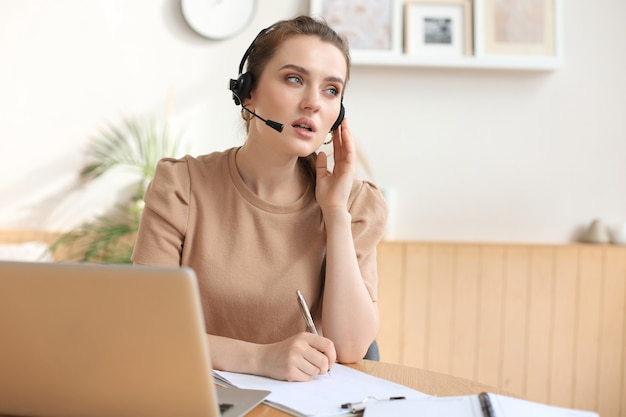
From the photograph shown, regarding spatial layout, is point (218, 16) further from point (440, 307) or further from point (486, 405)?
point (486, 405)

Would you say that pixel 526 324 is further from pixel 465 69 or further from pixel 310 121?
pixel 310 121

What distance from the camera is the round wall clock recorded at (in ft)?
9.75

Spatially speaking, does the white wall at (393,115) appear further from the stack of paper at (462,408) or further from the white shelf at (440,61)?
the stack of paper at (462,408)

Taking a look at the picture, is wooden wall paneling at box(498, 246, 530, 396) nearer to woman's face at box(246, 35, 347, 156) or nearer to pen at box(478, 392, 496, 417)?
woman's face at box(246, 35, 347, 156)

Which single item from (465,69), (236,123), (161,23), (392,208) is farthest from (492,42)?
(161,23)

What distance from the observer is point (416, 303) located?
114 inches

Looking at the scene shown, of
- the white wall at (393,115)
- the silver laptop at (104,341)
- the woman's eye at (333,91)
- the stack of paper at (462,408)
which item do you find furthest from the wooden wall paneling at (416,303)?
the silver laptop at (104,341)

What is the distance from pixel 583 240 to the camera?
300 centimetres

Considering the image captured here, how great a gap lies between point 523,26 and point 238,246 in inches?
74.4

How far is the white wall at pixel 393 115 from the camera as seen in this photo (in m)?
3.00

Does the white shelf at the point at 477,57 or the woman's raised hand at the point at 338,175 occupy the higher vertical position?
the white shelf at the point at 477,57

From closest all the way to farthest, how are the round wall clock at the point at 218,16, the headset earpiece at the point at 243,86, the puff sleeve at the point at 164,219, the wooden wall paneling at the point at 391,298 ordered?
the puff sleeve at the point at 164,219 < the headset earpiece at the point at 243,86 < the wooden wall paneling at the point at 391,298 < the round wall clock at the point at 218,16

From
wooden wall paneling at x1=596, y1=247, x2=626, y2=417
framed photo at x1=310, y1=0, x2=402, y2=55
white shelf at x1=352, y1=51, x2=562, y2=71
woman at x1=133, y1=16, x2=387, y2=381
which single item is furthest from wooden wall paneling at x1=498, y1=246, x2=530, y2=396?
woman at x1=133, y1=16, x2=387, y2=381

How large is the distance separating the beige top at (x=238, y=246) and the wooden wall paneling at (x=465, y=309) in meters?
1.32
